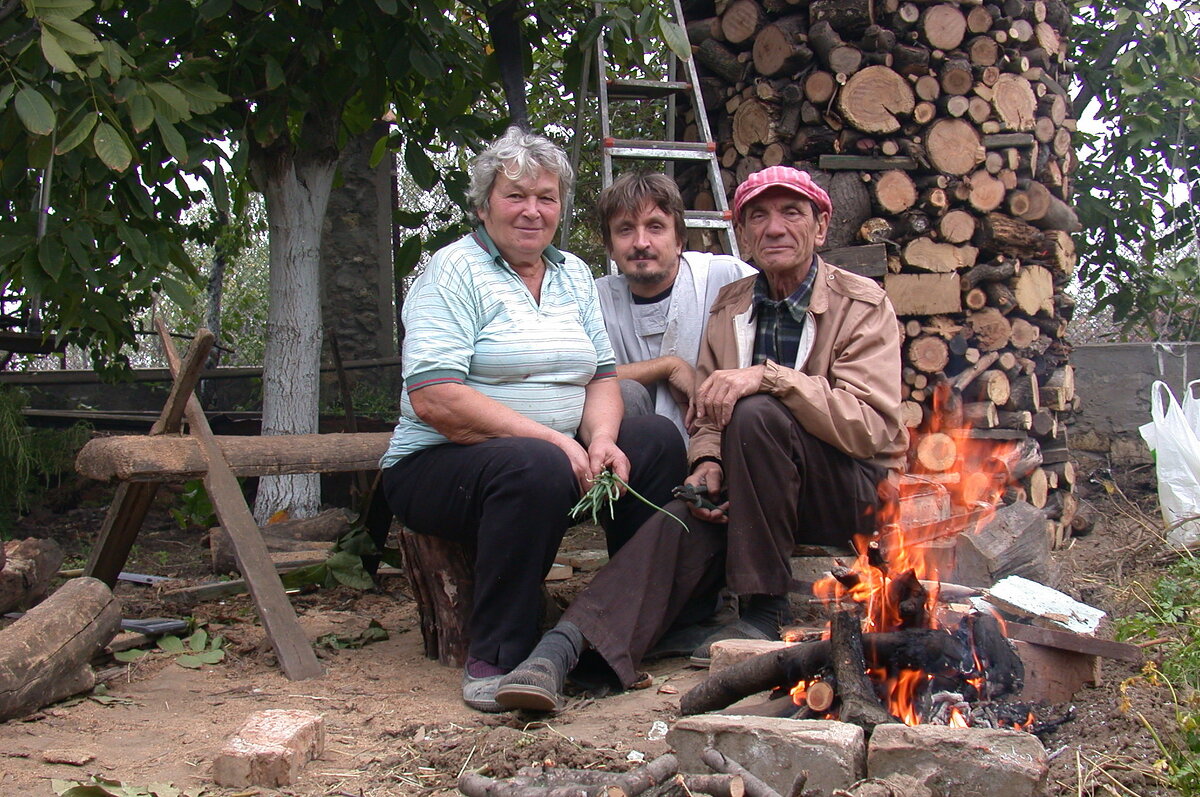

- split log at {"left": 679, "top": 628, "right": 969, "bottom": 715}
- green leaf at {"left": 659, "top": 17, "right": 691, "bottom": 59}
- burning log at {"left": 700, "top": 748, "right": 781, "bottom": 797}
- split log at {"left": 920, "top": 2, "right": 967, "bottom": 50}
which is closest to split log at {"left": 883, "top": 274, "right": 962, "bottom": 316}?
split log at {"left": 920, "top": 2, "right": 967, "bottom": 50}

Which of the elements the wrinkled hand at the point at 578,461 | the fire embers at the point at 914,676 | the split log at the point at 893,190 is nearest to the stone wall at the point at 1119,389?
the split log at the point at 893,190

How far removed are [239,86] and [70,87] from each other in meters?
1.27

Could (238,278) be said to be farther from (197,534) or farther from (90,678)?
(90,678)

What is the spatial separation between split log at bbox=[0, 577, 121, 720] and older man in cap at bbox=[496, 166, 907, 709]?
4.19 feet

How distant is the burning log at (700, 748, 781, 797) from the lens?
195cm

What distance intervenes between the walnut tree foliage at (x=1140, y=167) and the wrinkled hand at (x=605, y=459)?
459cm

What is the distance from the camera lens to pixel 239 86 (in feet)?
14.8

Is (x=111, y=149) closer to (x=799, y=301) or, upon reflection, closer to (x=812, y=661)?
(x=799, y=301)

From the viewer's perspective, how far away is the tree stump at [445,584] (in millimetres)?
3297

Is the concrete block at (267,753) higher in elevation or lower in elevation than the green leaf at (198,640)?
higher

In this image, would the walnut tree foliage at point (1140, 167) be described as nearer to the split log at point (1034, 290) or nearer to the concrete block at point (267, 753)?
the split log at point (1034, 290)

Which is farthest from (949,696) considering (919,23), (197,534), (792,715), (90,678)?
(197,534)

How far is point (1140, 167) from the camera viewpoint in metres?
6.68

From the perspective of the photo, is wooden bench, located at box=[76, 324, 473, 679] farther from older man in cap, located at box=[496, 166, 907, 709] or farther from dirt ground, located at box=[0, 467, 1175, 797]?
older man in cap, located at box=[496, 166, 907, 709]
